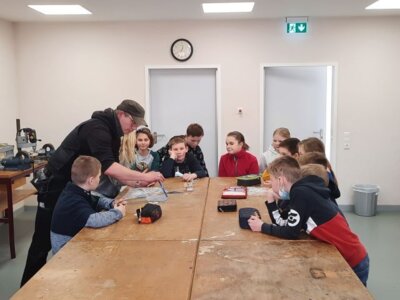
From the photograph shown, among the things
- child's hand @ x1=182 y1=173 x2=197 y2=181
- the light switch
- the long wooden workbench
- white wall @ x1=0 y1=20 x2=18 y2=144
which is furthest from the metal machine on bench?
the light switch

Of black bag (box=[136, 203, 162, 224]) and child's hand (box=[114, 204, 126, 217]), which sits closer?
black bag (box=[136, 203, 162, 224])

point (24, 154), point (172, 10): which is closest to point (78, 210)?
point (24, 154)

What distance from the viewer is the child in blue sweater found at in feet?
7.39

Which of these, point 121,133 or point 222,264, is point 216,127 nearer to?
point 121,133

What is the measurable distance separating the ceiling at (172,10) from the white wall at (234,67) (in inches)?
7.8

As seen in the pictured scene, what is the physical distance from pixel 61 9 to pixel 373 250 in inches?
169

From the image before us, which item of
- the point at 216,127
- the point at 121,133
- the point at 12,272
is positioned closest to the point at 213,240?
the point at 121,133

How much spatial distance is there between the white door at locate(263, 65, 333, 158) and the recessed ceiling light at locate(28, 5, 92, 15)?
252 cm

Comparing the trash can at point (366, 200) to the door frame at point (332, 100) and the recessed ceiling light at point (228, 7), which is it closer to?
the door frame at point (332, 100)

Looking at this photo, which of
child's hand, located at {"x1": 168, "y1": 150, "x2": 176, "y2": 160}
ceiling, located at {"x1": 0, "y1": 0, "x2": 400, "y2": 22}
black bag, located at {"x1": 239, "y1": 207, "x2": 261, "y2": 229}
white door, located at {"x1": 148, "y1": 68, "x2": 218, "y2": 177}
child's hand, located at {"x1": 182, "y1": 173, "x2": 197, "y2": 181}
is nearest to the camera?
black bag, located at {"x1": 239, "y1": 207, "x2": 261, "y2": 229}

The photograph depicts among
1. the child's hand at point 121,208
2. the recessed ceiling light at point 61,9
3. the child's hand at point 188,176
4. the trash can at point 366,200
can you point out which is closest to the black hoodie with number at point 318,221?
the child's hand at point 121,208

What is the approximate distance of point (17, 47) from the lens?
5.53 meters

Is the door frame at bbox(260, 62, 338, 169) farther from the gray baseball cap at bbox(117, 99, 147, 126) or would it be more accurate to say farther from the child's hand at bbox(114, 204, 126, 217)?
the child's hand at bbox(114, 204, 126, 217)

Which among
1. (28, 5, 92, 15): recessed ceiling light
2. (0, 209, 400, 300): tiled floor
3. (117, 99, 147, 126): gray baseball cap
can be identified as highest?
(28, 5, 92, 15): recessed ceiling light
